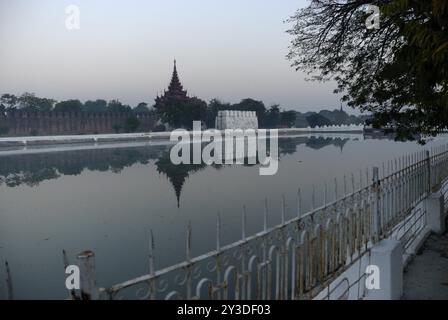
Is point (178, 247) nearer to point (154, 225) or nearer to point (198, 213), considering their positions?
point (154, 225)

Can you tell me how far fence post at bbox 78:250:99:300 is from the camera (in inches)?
70.8

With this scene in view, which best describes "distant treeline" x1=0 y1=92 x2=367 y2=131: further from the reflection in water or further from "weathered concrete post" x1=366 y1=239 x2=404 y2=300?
"weathered concrete post" x1=366 y1=239 x2=404 y2=300

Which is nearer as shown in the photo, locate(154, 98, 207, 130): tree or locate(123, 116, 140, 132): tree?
locate(154, 98, 207, 130): tree

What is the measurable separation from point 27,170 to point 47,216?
11.4 metres

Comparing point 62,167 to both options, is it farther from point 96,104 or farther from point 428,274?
point 96,104

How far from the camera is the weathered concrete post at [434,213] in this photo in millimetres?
6094

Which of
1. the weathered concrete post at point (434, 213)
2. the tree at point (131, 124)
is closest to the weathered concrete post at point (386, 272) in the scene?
the weathered concrete post at point (434, 213)

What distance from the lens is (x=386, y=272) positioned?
12.1 ft

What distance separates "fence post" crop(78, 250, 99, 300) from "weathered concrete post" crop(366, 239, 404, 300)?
287 cm

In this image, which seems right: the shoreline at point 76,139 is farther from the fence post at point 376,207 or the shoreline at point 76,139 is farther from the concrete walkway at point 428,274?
the fence post at point 376,207

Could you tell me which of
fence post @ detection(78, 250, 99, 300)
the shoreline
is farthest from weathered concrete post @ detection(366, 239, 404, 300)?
the shoreline

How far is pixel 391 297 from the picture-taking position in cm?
Result: 370

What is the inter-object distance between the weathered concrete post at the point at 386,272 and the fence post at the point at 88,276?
2.87 m
